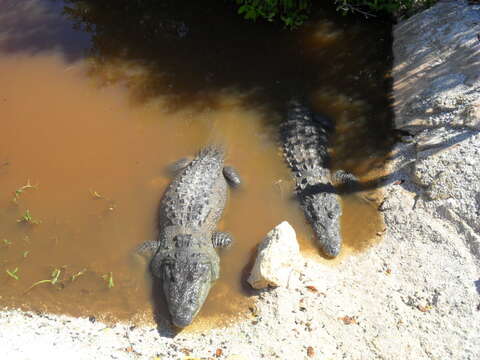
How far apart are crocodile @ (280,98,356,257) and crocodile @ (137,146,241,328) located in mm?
914

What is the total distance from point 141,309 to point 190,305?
0.63 m

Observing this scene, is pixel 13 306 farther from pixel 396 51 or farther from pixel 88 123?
pixel 396 51

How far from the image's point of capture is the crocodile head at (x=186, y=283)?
15.5 feet

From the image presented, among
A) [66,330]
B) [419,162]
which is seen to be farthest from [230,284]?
[419,162]

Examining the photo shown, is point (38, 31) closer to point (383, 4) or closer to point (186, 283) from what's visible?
point (186, 283)

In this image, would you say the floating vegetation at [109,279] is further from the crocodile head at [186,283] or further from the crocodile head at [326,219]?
the crocodile head at [326,219]

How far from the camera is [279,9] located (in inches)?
299

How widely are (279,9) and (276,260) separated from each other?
4.74 meters

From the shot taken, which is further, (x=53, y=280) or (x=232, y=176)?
(x=232, y=176)

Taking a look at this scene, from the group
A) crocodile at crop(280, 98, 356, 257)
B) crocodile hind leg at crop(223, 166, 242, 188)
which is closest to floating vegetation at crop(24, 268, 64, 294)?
crocodile hind leg at crop(223, 166, 242, 188)

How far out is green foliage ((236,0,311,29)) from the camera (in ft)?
23.4

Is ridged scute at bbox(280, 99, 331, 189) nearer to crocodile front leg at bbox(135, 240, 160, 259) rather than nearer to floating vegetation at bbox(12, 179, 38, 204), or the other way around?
crocodile front leg at bbox(135, 240, 160, 259)

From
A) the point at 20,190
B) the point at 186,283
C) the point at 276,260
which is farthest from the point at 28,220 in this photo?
the point at 276,260

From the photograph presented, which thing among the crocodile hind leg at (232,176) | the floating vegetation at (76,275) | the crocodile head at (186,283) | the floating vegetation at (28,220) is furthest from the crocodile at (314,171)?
the floating vegetation at (28,220)
